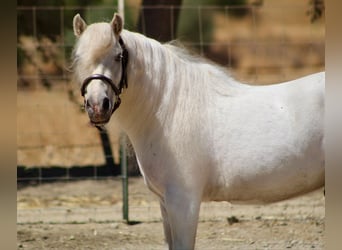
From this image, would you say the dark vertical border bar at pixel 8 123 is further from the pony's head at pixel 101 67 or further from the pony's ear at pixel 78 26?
the pony's ear at pixel 78 26

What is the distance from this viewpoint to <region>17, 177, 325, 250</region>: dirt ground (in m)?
4.41

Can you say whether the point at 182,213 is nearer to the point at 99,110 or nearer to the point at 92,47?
the point at 99,110

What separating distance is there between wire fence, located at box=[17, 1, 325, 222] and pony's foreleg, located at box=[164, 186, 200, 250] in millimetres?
519

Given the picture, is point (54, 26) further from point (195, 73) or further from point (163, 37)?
point (195, 73)

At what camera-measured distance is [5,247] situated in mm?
578

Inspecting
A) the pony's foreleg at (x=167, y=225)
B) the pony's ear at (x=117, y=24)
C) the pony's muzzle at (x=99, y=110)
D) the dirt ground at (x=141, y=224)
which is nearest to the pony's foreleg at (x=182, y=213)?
the pony's foreleg at (x=167, y=225)

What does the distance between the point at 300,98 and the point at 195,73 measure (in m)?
0.52

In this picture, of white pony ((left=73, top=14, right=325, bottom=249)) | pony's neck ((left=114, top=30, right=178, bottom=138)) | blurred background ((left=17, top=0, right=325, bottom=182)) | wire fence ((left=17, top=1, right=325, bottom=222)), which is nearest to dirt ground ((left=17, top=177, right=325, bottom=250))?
wire fence ((left=17, top=1, right=325, bottom=222))

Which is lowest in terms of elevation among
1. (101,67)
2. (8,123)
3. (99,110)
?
Answer: (99,110)

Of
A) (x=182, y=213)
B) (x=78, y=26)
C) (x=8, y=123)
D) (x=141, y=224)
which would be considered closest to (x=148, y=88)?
(x=78, y=26)

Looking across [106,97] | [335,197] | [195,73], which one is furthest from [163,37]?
[335,197]

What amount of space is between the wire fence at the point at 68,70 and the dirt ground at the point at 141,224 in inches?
4.6

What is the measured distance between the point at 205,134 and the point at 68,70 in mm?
774

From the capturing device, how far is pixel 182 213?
8.96 feet
